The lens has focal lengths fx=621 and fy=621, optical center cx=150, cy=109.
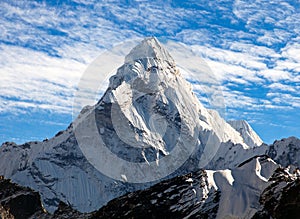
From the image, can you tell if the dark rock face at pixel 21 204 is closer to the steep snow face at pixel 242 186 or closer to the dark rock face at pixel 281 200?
the steep snow face at pixel 242 186

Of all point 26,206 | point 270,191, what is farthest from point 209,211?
point 26,206

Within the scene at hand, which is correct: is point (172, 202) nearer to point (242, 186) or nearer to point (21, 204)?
point (242, 186)

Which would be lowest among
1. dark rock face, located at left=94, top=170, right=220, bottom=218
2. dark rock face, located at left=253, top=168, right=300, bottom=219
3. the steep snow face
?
dark rock face, located at left=94, top=170, right=220, bottom=218

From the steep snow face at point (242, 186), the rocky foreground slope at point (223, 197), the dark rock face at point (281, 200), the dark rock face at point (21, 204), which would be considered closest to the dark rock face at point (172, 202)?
the rocky foreground slope at point (223, 197)

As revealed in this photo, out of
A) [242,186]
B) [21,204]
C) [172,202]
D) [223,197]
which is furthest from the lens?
[21,204]

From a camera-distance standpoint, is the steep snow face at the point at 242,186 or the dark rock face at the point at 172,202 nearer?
the steep snow face at the point at 242,186

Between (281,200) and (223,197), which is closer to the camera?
(281,200)

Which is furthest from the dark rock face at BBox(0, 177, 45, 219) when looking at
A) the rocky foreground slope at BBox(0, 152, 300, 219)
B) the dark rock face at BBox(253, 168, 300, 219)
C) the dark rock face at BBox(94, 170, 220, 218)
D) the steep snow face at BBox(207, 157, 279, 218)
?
the dark rock face at BBox(253, 168, 300, 219)

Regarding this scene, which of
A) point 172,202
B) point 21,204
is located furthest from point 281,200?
point 21,204

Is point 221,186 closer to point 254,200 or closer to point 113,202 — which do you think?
point 254,200

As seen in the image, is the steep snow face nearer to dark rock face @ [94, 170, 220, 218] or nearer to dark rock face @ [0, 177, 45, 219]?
dark rock face @ [94, 170, 220, 218]

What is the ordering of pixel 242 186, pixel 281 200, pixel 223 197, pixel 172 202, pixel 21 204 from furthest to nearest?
pixel 21 204 < pixel 242 186 < pixel 172 202 < pixel 223 197 < pixel 281 200
